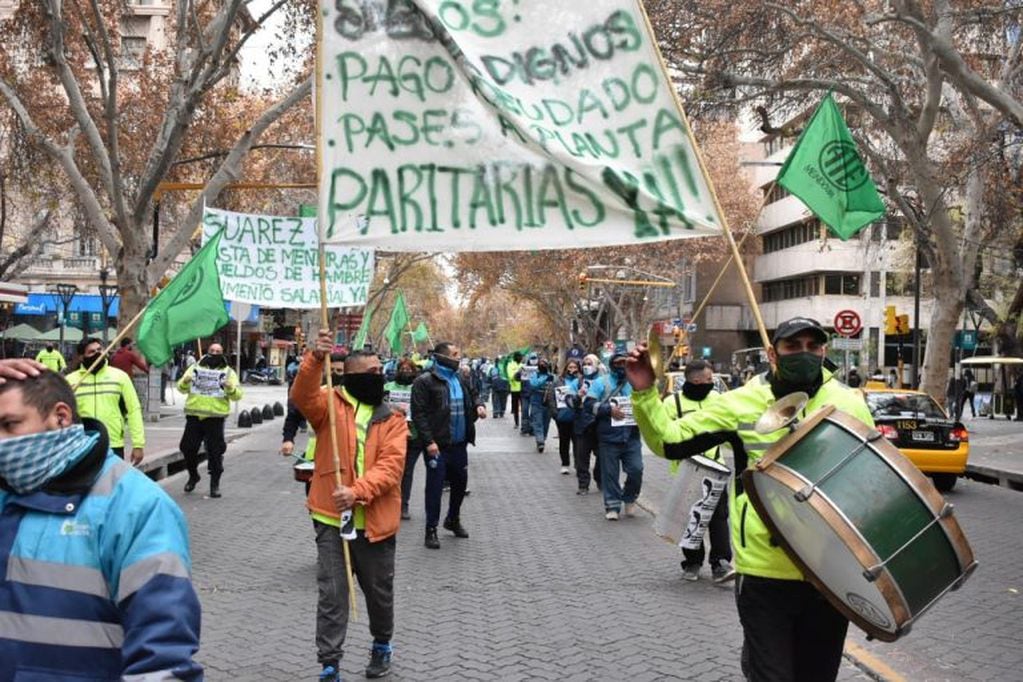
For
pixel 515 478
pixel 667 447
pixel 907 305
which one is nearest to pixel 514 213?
pixel 667 447

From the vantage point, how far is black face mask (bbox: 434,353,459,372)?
10383 millimetres

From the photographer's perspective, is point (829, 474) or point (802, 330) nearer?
point (829, 474)

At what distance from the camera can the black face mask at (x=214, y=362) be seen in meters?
13.4

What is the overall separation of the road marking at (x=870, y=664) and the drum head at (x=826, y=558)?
8.73 feet

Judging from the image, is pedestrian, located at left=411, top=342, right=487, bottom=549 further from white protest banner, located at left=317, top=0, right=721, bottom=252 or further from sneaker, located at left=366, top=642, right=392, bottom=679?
white protest banner, located at left=317, top=0, right=721, bottom=252

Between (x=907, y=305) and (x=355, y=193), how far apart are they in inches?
2355

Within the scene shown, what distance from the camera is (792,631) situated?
4047 mm

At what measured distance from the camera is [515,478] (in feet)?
53.5

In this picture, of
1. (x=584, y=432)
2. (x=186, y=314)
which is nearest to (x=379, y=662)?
(x=186, y=314)

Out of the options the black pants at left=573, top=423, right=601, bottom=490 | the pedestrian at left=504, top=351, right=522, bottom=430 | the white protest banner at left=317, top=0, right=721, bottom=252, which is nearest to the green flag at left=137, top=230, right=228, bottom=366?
the white protest banner at left=317, top=0, right=721, bottom=252

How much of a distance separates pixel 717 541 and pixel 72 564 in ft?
22.3

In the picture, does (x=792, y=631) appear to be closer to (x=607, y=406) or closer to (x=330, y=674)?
(x=330, y=674)

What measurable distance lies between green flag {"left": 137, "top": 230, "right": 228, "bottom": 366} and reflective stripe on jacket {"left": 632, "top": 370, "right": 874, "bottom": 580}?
414 cm

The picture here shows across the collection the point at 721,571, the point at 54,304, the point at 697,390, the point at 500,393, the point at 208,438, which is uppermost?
the point at 54,304
